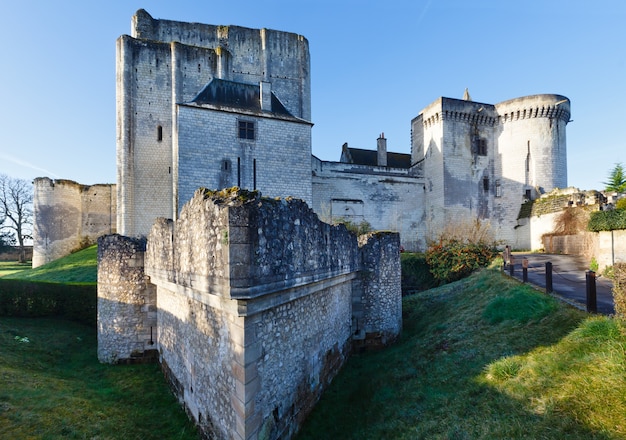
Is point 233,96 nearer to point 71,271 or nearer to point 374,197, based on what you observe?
point 374,197

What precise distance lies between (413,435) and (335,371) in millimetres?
3514

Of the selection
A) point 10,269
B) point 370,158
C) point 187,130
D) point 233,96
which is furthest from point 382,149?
point 10,269

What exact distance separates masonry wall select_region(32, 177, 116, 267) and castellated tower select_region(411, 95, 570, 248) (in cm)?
2849

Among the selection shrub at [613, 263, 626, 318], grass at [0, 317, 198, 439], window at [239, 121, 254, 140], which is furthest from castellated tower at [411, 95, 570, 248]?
grass at [0, 317, 198, 439]

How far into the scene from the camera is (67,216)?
2491cm

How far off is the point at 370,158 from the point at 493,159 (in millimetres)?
11344

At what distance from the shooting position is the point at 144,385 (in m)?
8.13

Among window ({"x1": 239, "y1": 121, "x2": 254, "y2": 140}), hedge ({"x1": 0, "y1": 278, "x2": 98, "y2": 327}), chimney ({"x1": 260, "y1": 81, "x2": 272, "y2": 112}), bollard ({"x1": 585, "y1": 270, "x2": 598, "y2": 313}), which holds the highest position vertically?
chimney ({"x1": 260, "y1": 81, "x2": 272, "y2": 112})

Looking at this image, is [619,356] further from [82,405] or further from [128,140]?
[128,140]

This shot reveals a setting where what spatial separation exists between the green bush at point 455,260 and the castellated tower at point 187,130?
9.42m

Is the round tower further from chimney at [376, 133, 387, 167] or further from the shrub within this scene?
the shrub

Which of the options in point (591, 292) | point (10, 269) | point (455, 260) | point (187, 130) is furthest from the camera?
point (10, 269)

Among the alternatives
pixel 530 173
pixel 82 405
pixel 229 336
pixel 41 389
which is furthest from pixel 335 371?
pixel 530 173

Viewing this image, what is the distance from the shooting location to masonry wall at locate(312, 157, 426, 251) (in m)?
24.5
